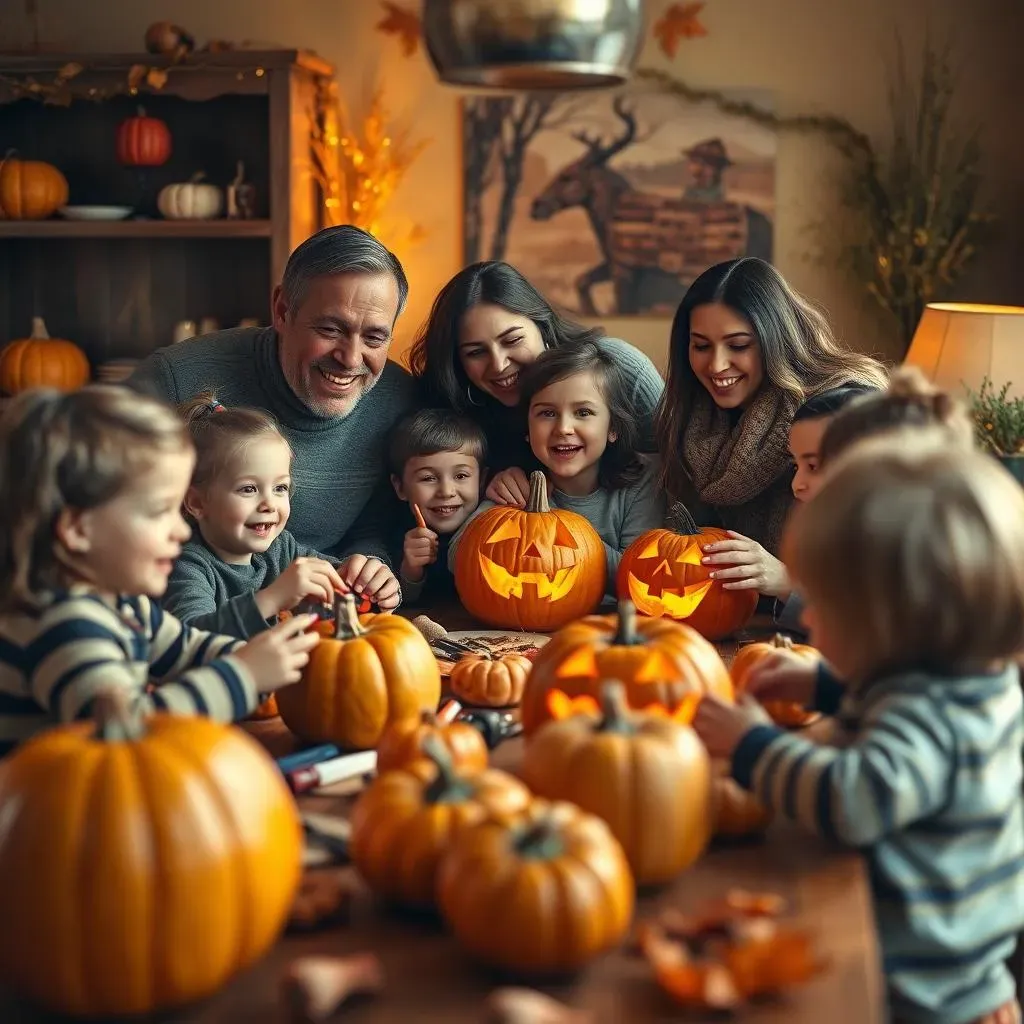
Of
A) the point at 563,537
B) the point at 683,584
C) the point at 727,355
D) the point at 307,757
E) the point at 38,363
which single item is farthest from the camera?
the point at 38,363

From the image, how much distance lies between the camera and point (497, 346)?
2855 mm

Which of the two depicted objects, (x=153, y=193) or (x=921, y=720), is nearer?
(x=921, y=720)

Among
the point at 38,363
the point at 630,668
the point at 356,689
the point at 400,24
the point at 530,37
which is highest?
the point at 400,24

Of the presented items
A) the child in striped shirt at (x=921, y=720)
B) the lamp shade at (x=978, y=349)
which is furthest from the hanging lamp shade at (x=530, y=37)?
the lamp shade at (x=978, y=349)

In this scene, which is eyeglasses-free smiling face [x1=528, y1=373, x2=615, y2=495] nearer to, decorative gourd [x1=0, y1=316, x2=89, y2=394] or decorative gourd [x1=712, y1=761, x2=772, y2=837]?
decorative gourd [x1=712, y1=761, x2=772, y2=837]

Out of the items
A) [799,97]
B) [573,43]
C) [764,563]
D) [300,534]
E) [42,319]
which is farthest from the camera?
[42,319]

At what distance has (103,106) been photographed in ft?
17.5

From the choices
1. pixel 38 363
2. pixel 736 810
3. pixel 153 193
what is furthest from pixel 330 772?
pixel 153 193

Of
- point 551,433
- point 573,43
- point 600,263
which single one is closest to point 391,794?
point 573,43

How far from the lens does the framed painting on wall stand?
16.6 feet

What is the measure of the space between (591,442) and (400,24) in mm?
3054

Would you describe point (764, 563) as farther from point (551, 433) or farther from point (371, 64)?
point (371, 64)

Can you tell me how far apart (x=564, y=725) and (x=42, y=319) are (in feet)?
15.3

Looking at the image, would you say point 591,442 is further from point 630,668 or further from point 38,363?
point 38,363
